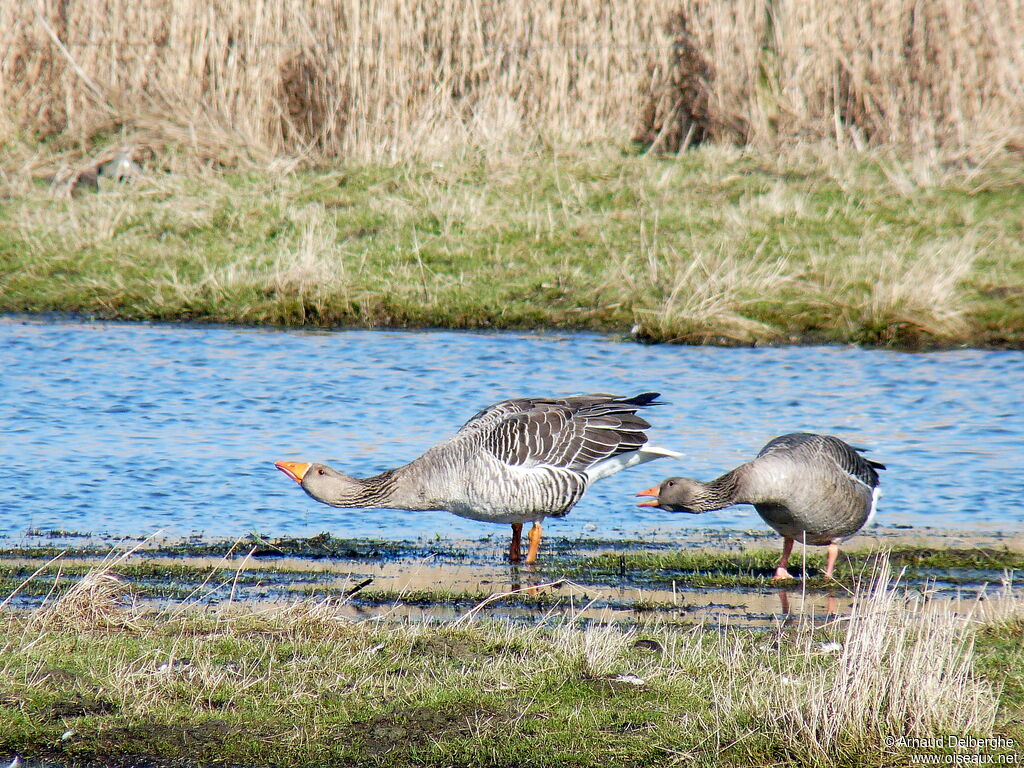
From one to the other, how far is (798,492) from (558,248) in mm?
9216

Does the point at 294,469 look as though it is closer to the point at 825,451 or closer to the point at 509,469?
the point at 509,469

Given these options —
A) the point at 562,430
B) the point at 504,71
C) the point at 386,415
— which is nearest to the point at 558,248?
the point at 504,71

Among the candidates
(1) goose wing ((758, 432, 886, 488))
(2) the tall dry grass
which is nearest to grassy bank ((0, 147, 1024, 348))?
(2) the tall dry grass

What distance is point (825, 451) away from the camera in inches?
332

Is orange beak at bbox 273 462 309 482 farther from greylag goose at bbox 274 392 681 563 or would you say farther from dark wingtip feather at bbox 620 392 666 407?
dark wingtip feather at bbox 620 392 666 407

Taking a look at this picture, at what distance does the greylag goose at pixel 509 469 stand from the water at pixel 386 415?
2.61ft

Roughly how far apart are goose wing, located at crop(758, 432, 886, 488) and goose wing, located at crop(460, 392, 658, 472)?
0.97 meters

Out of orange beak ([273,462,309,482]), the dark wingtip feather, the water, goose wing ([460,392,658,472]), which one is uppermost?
the dark wingtip feather

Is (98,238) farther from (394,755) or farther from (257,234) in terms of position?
(394,755)

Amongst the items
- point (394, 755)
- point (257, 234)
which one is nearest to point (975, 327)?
point (257, 234)

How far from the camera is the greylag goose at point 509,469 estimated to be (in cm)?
857

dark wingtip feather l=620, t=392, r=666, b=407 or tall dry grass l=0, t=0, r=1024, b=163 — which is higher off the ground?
tall dry grass l=0, t=0, r=1024, b=163

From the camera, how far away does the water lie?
992cm

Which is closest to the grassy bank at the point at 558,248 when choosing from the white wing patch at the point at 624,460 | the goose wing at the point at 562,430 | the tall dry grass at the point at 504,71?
the tall dry grass at the point at 504,71
